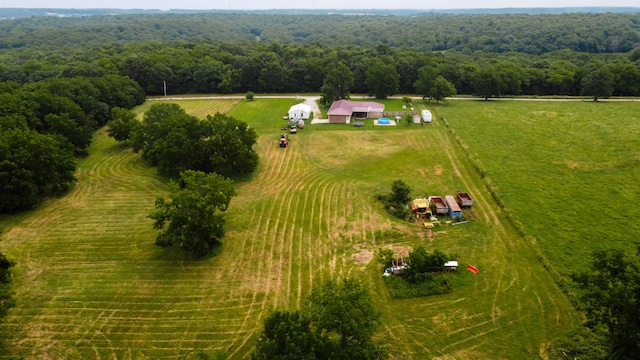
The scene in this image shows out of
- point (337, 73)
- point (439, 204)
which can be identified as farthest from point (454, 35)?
point (439, 204)

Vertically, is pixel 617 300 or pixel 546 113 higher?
pixel 546 113

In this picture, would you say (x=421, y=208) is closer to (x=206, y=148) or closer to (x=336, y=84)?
(x=206, y=148)

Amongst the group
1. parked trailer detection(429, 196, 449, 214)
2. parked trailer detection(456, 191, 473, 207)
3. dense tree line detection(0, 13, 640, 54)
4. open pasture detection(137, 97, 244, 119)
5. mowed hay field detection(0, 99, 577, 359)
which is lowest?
mowed hay field detection(0, 99, 577, 359)

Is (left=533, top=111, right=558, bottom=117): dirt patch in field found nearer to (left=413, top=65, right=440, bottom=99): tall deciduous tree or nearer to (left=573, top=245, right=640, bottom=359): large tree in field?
(left=413, top=65, right=440, bottom=99): tall deciduous tree

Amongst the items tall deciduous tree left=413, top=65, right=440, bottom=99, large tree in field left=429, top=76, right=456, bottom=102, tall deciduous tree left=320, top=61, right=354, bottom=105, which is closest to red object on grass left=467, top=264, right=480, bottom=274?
tall deciduous tree left=320, top=61, right=354, bottom=105

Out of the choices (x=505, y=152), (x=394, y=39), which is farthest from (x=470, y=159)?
(x=394, y=39)

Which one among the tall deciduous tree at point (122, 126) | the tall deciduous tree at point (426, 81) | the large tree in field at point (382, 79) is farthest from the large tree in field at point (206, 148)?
the tall deciduous tree at point (426, 81)
